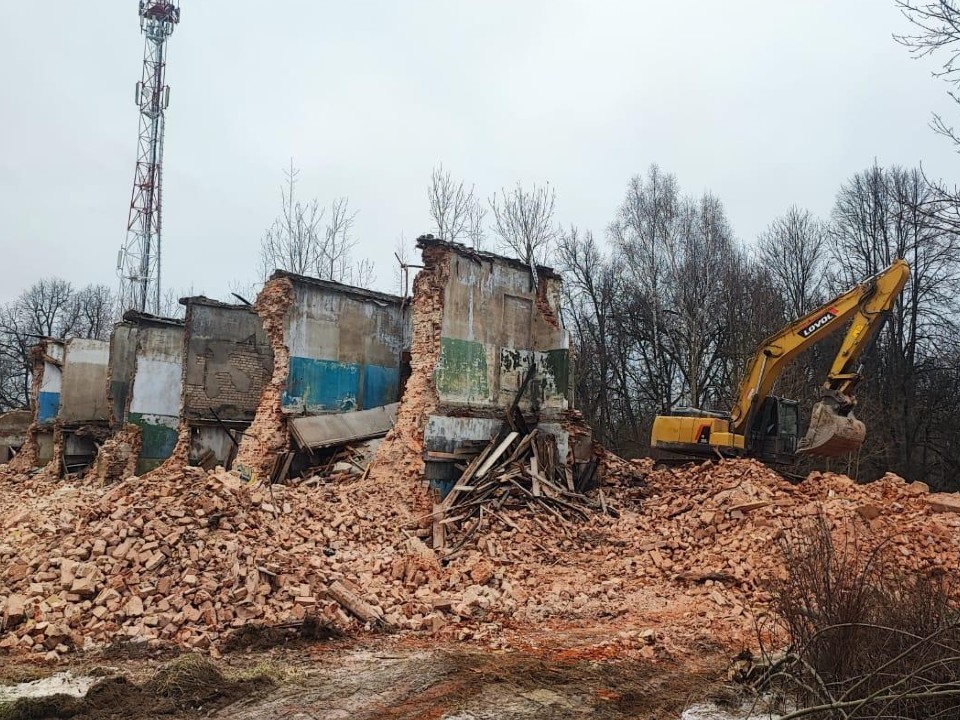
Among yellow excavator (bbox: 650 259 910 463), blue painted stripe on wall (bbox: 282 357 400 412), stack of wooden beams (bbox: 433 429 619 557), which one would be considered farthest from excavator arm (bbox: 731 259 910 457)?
blue painted stripe on wall (bbox: 282 357 400 412)

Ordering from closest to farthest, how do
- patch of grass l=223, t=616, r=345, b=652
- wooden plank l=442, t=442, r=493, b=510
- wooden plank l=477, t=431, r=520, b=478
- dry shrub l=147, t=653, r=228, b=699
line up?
dry shrub l=147, t=653, r=228, b=699 < patch of grass l=223, t=616, r=345, b=652 < wooden plank l=442, t=442, r=493, b=510 < wooden plank l=477, t=431, r=520, b=478

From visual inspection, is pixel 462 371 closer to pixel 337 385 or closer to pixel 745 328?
pixel 337 385

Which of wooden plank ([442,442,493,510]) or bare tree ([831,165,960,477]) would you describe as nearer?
wooden plank ([442,442,493,510])

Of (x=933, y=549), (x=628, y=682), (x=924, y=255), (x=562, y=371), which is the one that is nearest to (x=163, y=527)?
(x=628, y=682)

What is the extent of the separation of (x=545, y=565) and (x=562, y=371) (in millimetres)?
5109

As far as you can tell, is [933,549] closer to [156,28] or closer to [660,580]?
[660,580]

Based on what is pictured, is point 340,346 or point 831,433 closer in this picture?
point 831,433

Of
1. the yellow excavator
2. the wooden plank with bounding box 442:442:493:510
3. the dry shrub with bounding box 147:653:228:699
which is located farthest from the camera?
the yellow excavator

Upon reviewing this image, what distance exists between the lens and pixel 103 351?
22859 millimetres

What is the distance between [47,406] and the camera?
2344cm

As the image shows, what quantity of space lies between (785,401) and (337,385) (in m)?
9.11

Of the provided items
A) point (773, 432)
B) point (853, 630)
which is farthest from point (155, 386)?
point (853, 630)

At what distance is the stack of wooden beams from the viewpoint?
37.9ft

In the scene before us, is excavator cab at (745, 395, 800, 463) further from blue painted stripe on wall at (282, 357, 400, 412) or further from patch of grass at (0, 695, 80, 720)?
patch of grass at (0, 695, 80, 720)
